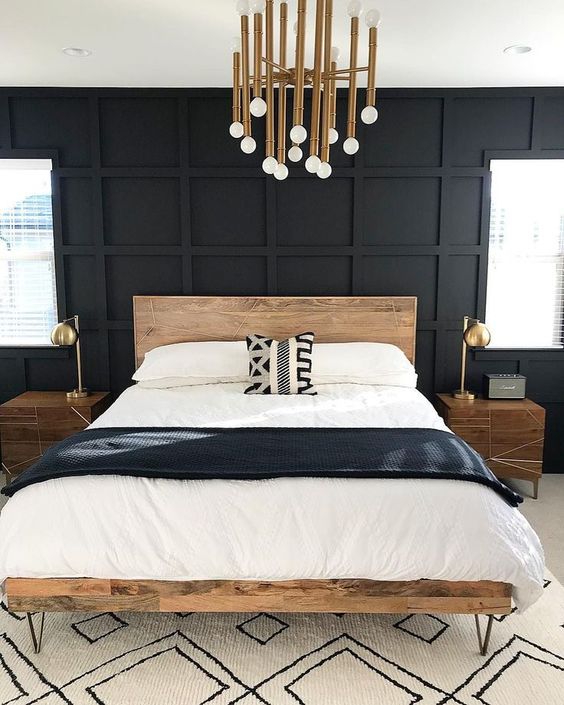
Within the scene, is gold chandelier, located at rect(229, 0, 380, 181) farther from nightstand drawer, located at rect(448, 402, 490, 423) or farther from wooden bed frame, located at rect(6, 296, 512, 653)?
nightstand drawer, located at rect(448, 402, 490, 423)

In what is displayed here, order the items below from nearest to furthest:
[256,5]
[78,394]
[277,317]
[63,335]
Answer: [256,5], [63,335], [78,394], [277,317]

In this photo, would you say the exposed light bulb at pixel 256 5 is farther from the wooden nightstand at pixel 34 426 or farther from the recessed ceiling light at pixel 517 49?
the wooden nightstand at pixel 34 426

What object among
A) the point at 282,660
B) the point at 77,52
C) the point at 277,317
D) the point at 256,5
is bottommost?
the point at 282,660

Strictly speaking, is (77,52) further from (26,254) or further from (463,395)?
(463,395)

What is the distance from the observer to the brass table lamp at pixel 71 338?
393 cm

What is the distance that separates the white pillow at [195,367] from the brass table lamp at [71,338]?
480 millimetres

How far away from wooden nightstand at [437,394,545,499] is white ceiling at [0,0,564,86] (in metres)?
1.99

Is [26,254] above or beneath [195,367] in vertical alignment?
above

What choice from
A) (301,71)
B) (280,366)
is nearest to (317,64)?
(301,71)

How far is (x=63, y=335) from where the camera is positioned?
3.93m

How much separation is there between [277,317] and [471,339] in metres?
1.24

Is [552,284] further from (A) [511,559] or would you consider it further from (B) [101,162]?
(B) [101,162]

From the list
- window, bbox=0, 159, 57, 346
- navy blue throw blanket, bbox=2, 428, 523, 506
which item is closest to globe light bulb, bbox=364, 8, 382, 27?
navy blue throw blanket, bbox=2, 428, 523, 506

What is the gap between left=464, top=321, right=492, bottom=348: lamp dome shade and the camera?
13.0ft
